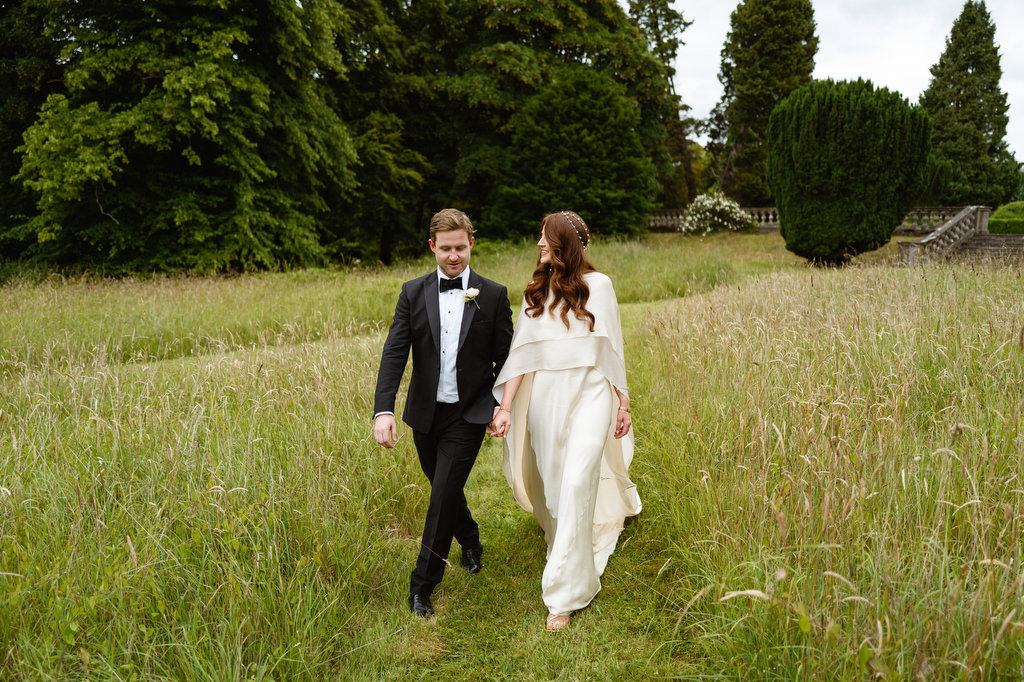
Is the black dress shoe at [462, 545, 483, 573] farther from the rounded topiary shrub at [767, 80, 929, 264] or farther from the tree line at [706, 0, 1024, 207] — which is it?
the tree line at [706, 0, 1024, 207]

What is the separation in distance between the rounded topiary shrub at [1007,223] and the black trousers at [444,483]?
2805 centimetres

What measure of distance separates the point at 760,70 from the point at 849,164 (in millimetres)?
20581

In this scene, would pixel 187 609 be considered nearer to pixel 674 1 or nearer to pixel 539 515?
pixel 539 515

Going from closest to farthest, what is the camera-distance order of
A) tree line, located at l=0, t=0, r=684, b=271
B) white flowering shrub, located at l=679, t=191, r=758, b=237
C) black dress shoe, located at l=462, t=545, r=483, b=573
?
black dress shoe, located at l=462, t=545, r=483, b=573
tree line, located at l=0, t=0, r=684, b=271
white flowering shrub, located at l=679, t=191, r=758, b=237

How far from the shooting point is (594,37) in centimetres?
2484

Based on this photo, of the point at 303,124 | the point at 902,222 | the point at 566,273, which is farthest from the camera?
the point at 902,222

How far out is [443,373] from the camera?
3.04m

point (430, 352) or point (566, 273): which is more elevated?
point (566, 273)

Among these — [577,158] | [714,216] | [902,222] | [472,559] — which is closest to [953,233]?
[902,222]

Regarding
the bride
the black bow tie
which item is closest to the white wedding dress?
the bride

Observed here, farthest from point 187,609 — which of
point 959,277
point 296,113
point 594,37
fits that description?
point 594,37

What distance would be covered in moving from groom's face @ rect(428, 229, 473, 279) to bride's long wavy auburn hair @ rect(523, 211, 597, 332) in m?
0.37

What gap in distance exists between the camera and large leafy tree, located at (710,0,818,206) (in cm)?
3362

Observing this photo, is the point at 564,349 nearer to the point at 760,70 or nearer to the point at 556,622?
the point at 556,622
